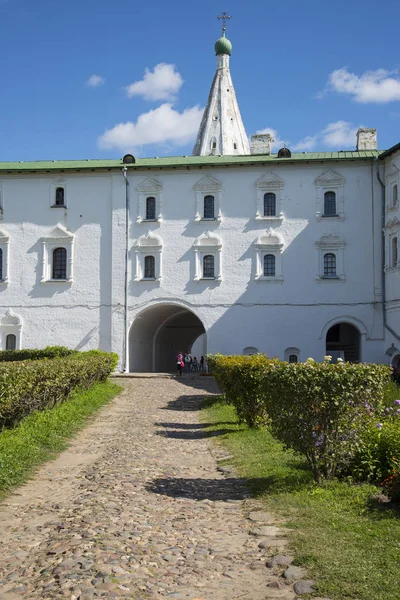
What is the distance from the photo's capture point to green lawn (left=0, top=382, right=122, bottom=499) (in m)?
7.77

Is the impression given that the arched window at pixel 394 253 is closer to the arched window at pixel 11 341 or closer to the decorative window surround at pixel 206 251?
the decorative window surround at pixel 206 251

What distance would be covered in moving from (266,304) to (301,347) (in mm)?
2346

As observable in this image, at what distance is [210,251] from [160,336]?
8031 millimetres

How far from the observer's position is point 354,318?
27.7 m

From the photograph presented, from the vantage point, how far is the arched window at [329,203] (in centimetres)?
2855

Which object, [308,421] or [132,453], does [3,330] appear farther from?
[308,421]

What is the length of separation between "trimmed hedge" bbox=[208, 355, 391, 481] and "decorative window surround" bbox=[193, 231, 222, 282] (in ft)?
70.0

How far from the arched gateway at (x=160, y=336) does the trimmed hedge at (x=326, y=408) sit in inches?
870

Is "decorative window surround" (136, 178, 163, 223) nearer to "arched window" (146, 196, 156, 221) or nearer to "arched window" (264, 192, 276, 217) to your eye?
"arched window" (146, 196, 156, 221)

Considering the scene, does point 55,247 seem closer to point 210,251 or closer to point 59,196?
point 59,196

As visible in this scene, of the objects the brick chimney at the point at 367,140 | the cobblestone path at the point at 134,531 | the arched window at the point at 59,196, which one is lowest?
the cobblestone path at the point at 134,531

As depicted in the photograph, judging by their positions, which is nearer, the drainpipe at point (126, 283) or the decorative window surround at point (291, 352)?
the decorative window surround at point (291, 352)

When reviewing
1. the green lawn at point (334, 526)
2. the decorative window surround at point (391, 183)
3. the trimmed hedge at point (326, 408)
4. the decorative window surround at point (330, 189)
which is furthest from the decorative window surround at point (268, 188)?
the trimmed hedge at point (326, 408)

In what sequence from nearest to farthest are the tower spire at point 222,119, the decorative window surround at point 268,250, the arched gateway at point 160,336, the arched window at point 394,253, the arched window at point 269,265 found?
the arched window at point 394,253 < the decorative window surround at point 268,250 < the arched window at point 269,265 < the arched gateway at point 160,336 < the tower spire at point 222,119
